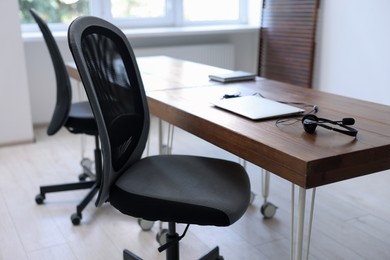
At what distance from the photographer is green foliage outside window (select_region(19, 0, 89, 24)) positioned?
3.98 m

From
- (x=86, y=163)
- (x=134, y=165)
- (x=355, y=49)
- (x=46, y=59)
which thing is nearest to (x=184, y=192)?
(x=134, y=165)

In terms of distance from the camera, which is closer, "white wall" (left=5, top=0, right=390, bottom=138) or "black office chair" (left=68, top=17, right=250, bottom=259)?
"black office chair" (left=68, top=17, right=250, bottom=259)

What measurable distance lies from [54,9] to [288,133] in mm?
3292

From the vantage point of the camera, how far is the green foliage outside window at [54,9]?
398 cm

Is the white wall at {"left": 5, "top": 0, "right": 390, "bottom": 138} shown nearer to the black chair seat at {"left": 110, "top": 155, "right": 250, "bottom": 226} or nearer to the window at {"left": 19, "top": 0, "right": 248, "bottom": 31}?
the window at {"left": 19, "top": 0, "right": 248, "bottom": 31}

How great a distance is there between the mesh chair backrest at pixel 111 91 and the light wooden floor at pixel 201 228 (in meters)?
0.68

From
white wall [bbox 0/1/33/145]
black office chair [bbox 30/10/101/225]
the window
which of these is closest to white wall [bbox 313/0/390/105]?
the window

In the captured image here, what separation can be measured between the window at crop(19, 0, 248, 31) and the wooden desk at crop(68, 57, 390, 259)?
7.53 ft

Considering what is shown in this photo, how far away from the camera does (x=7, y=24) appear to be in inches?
133

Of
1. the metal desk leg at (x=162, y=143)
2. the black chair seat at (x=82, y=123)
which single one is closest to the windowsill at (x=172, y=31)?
the metal desk leg at (x=162, y=143)

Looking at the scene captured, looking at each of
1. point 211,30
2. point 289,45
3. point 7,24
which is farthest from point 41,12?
point 289,45

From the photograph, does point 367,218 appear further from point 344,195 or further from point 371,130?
point 371,130

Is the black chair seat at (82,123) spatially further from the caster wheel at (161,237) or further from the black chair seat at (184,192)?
the black chair seat at (184,192)

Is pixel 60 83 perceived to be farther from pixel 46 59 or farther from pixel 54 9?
pixel 54 9
